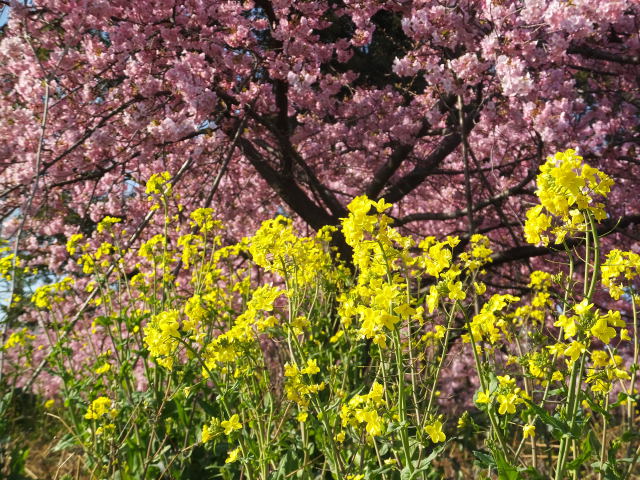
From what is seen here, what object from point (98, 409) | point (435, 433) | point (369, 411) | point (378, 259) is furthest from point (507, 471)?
point (98, 409)

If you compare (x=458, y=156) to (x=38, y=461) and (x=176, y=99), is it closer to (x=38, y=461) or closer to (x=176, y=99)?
(x=176, y=99)

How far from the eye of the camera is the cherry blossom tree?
180 inches

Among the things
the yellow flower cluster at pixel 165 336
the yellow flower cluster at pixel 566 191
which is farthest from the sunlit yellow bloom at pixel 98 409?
the yellow flower cluster at pixel 566 191

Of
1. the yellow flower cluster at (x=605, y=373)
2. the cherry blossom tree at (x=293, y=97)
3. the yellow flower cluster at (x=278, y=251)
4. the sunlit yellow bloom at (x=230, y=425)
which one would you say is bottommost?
the yellow flower cluster at (x=605, y=373)

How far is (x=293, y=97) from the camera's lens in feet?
20.6

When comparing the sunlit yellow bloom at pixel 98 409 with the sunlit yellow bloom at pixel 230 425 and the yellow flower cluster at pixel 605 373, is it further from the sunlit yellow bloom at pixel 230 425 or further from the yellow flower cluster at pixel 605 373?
the yellow flower cluster at pixel 605 373

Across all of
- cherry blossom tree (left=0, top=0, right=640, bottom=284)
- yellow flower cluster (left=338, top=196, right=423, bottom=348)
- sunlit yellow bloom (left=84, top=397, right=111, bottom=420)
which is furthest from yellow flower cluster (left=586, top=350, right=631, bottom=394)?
sunlit yellow bloom (left=84, top=397, right=111, bottom=420)

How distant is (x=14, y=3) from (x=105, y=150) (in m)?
1.66

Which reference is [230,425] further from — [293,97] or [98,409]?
[293,97]

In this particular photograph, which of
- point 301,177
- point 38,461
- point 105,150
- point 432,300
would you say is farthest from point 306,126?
point 432,300

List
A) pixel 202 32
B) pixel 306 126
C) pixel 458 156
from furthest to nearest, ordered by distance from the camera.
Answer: pixel 458 156
pixel 306 126
pixel 202 32

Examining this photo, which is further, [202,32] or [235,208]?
[235,208]

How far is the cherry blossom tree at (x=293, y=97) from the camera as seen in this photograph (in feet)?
15.0

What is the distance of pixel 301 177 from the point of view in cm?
682
